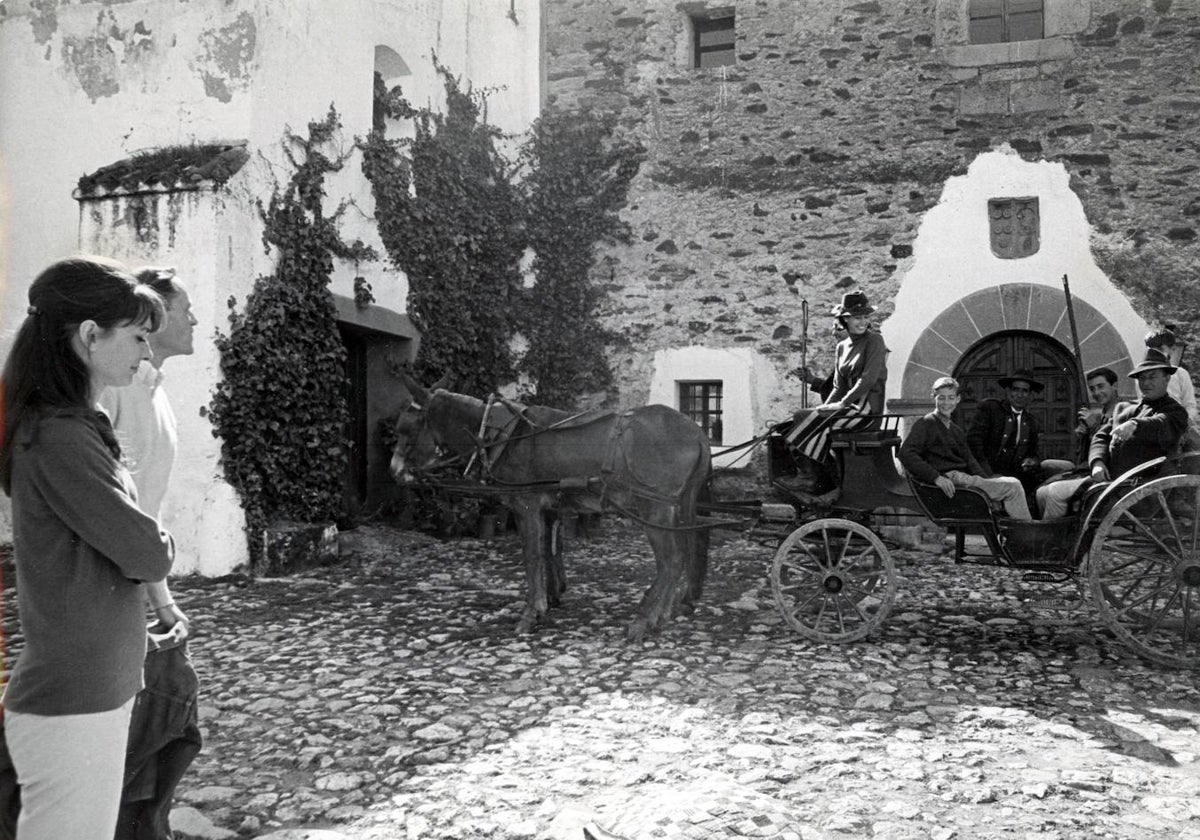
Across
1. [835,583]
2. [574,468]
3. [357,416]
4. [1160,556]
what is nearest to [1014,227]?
[1160,556]

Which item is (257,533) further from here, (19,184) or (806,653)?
(806,653)

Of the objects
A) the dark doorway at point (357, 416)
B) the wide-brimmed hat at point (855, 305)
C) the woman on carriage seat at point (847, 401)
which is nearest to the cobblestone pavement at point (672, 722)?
the woman on carriage seat at point (847, 401)

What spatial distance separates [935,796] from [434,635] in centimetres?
342

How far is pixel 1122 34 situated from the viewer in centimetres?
1027

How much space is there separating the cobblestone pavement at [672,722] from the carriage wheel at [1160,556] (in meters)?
0.22

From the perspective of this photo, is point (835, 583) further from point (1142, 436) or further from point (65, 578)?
point (65, 578)

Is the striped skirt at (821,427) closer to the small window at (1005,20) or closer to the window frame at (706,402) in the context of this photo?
the window frame at (706,402)

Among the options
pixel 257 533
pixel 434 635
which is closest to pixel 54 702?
pixel 434 635

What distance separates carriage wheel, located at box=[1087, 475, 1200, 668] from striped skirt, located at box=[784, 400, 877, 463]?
1.49 metres

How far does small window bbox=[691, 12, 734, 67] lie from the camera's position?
39.0 ft

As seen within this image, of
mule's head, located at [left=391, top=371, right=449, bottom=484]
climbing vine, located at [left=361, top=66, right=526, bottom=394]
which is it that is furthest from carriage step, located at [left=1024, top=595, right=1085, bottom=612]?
climbing vine, located at [left=361, top=66, right=526, bottom=394]

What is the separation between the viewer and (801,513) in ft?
20.8

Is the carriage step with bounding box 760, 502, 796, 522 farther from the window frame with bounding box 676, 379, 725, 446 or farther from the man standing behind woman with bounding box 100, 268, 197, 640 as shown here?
the window frame with bounding box 676, 379, 725, 446

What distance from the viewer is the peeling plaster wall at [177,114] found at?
7719 millimetres
